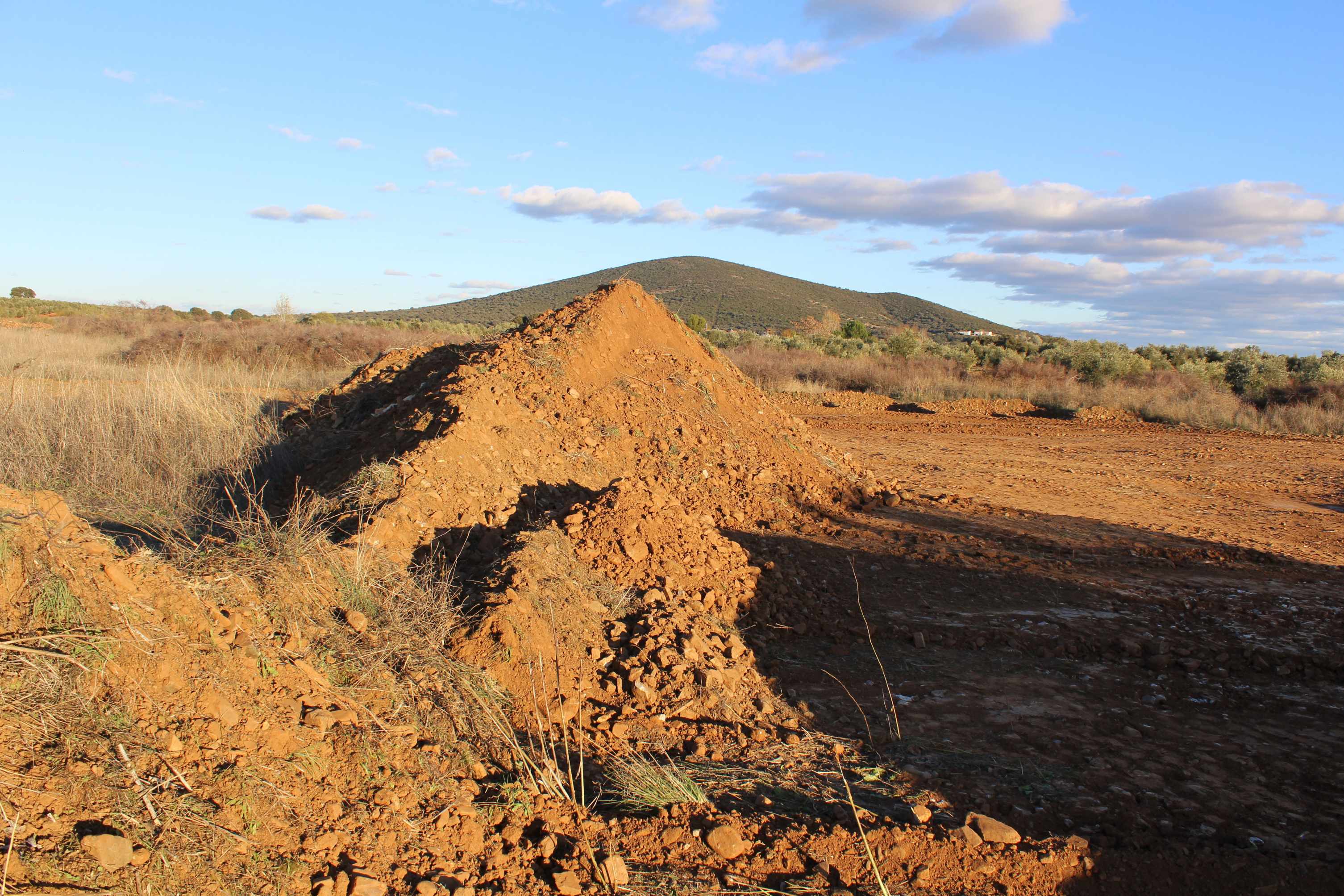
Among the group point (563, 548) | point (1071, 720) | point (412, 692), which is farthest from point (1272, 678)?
point (412, 692)

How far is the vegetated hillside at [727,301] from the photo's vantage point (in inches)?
2082

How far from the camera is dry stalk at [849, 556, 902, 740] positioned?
3729mm

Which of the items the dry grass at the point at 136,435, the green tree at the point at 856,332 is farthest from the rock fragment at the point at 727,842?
the green tree at the point at 856,332

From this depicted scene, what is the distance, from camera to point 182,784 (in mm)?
2281

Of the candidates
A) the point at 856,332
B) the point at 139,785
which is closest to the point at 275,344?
the point at 139,785

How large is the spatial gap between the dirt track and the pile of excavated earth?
0.33 m

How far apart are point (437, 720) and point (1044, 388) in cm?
1882

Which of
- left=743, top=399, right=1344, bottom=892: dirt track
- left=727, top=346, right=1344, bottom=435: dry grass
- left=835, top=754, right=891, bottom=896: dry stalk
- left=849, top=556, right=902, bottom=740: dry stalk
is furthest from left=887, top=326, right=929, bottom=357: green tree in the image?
left=835, top=754, right=891, bottom=896: dry stalk

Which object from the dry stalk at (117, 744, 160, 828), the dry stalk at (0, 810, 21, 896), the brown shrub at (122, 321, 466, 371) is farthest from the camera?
the brown shrub at (122, 321, 466, 371)

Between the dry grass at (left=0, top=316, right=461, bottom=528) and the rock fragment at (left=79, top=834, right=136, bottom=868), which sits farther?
the dry grass at (left=0, top=316, right=461, bottom=528)

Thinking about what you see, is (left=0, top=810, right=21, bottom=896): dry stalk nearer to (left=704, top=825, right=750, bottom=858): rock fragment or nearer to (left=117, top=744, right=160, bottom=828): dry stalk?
(left=117, top=744, right=160, bottom=828): dry stalk

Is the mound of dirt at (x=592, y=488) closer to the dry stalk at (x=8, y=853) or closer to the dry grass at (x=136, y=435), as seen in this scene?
the dry grass at (x=136, y=435)

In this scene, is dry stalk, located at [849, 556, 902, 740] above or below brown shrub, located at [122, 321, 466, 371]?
below

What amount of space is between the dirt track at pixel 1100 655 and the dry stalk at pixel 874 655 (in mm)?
52
